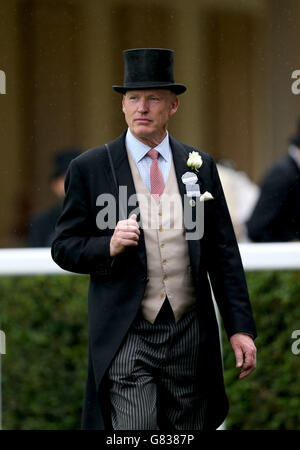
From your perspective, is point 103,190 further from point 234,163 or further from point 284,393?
point 234,163

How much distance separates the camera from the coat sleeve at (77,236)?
3.38 metres

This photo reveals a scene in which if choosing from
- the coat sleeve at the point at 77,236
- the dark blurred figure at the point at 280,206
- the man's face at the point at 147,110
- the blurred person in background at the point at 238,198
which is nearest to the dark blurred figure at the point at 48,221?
the blurred person in background at the point at 238,198

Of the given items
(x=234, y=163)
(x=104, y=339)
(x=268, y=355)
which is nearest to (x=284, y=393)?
(x=268, y=355)

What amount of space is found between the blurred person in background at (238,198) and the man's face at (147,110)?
3.22 m

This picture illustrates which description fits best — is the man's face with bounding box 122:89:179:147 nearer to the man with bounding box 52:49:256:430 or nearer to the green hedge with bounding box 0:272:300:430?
the man with bounding box 52:49:256:430

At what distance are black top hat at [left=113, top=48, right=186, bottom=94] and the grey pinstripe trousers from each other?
0.76 m

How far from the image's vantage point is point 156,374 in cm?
350

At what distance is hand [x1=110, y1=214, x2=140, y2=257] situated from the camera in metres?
3.27

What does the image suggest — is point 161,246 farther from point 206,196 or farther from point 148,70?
point 148,70

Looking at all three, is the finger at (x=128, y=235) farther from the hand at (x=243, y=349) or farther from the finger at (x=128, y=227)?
the hand at (x=243, y=349)
